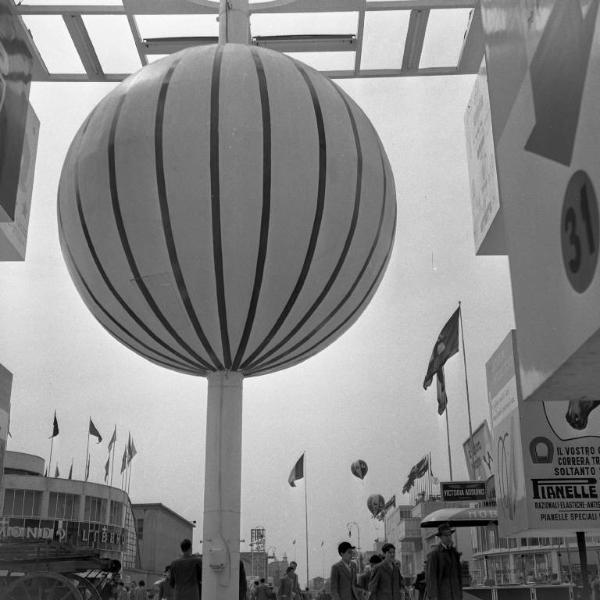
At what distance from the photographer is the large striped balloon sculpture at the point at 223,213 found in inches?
212

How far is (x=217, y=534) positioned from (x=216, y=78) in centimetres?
337

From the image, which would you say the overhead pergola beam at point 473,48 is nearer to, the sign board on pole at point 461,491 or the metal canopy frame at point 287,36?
A: the metal canopy frame at point 287,36

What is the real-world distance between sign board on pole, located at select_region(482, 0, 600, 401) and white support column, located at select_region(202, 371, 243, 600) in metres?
3.82

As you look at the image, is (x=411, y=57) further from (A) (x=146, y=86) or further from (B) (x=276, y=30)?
(A) (x=146, y=86)

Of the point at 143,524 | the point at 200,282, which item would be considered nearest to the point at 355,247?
the point at 200,282

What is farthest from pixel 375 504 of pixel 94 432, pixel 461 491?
pixel 461 491

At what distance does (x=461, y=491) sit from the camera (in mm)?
15039

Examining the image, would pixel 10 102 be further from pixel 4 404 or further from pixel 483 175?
pixel 483 175

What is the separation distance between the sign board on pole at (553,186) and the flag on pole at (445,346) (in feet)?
59.1

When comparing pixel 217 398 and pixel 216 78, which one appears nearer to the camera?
pixel 216 78

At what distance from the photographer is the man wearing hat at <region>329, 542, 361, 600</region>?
9242 millimetres

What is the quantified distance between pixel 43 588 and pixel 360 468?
2789 cm

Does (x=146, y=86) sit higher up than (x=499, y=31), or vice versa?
(x=146, y=86)

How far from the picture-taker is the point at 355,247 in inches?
228
